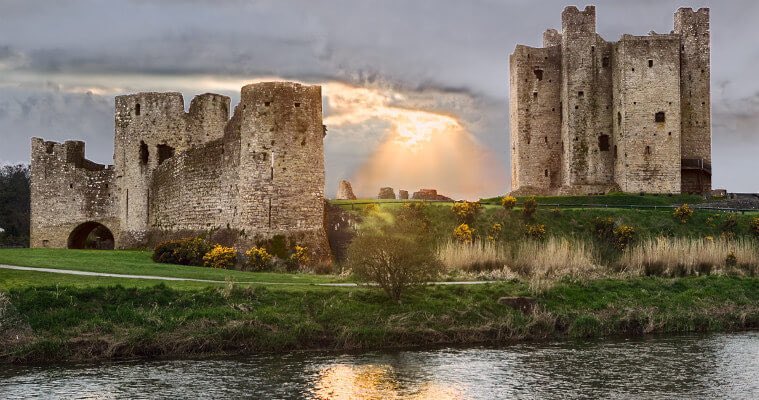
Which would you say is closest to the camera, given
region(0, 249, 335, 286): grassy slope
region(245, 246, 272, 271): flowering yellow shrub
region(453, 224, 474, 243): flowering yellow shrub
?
region(0, 249, 335, 286): grassy slope

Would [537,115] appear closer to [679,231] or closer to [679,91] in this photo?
[679,91]

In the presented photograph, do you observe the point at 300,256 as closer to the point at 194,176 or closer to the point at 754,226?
the point at 194,176

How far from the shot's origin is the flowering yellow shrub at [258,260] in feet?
130

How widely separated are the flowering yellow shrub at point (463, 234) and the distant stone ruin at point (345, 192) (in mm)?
14251

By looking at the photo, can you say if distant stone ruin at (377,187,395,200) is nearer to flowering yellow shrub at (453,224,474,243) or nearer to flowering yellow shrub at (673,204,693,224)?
flowering yellow shrub at (453,224,474,243)

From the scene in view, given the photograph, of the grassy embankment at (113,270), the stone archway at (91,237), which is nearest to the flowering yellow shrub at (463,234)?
the grassy embankment at (113,270)

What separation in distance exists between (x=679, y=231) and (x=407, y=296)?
23.6 metres

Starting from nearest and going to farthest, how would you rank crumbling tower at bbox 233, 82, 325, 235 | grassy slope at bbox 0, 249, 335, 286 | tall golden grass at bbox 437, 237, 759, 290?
grassy slope at bbox 0, 249, 335, 286, tall golden grass at bbox 437, 237, 759, 290, crumbling tower at bbox 233, 82, 325, 235

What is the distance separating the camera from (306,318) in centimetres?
2852

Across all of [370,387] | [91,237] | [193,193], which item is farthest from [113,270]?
[91,237]

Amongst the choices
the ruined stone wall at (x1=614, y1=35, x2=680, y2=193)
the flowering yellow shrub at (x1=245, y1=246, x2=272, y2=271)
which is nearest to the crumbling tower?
the flowering yellow shrub at (x1=245, y1=246, x2=272, y2=271)

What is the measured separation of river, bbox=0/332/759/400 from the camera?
2148 centimetres

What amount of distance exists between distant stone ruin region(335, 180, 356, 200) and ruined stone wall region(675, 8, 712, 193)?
22.9 meters

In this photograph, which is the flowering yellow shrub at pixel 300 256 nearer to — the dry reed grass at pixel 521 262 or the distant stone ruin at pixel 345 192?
the dry reed grass at pixel 521 262
